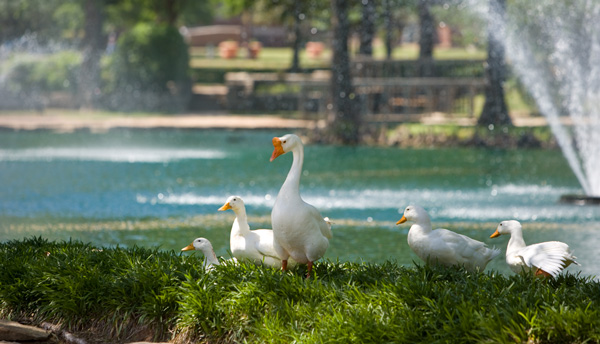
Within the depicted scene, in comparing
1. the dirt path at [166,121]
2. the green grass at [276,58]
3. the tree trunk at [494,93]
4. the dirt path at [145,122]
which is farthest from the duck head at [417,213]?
the green grass at [276,58]

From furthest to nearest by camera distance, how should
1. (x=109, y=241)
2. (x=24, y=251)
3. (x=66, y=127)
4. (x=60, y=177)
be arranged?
(x=66, y=127) < (x=60, y=177) < (x=109, y=241) < (x=24, y=251)

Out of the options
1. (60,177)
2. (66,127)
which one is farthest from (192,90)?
(60,177)

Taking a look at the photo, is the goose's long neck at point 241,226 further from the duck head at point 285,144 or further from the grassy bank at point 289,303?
the duck head at point 285,144

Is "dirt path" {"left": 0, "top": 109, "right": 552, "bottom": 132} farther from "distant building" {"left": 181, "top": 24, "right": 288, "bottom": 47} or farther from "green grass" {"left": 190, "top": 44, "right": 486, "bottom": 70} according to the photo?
"distant building" {"left": 181, "top": 24, "right": 288, "bottom": 47}

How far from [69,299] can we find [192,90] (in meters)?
27.3

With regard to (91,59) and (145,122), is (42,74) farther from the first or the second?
(145,122)

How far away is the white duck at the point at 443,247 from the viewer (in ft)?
19.9

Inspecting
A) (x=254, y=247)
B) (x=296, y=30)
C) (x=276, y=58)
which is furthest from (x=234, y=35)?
(x=254, y=247)

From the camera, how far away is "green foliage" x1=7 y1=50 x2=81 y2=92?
32.9 m

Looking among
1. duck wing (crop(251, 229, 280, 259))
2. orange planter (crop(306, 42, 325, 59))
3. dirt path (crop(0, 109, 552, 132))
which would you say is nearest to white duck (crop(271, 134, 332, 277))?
duck wing (crop(251, 229, 280, 259))

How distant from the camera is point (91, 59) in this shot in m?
32.3

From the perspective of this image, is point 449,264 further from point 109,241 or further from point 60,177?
point 60,177

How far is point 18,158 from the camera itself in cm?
1855

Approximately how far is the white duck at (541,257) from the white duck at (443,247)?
0.21m
